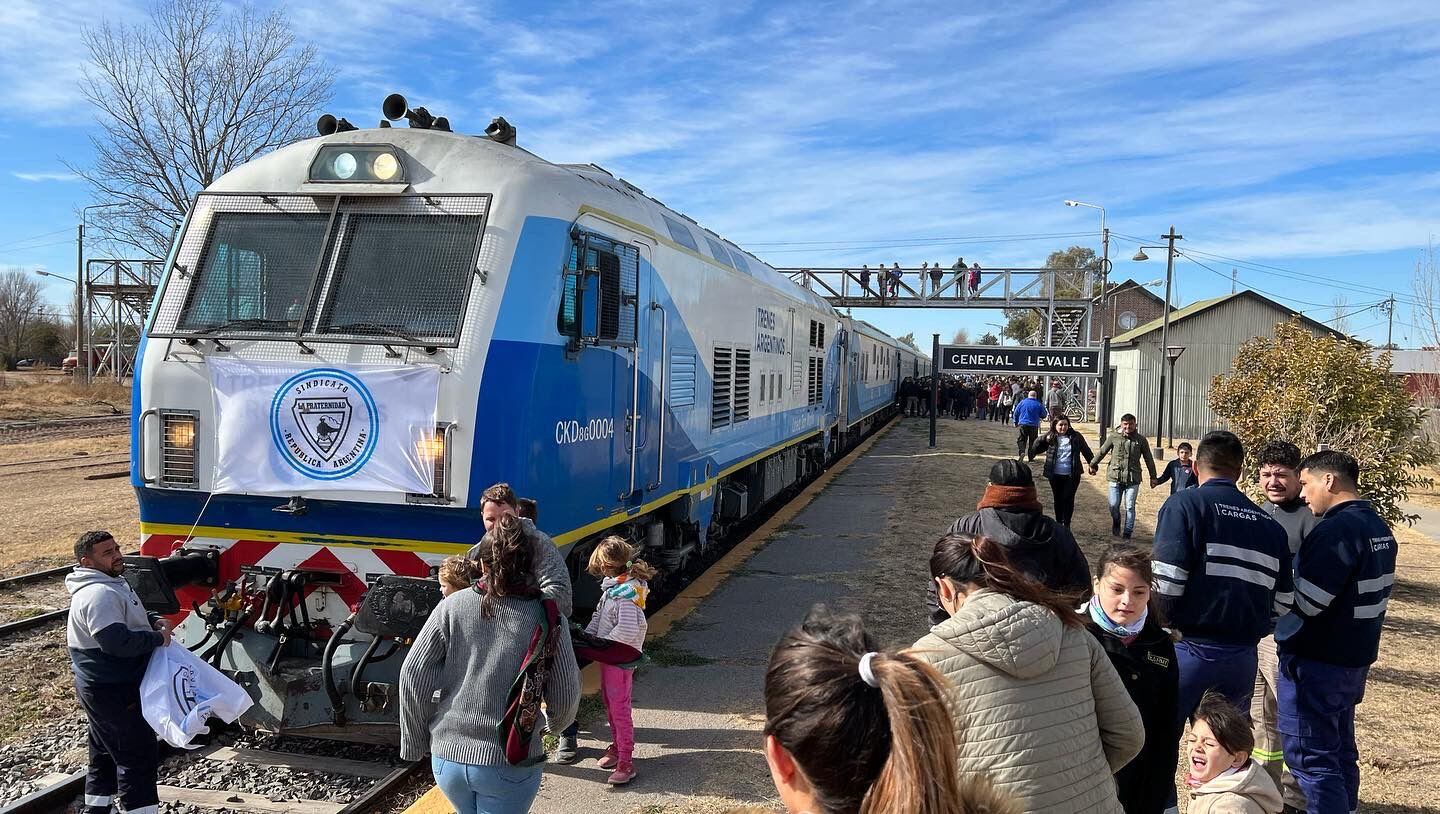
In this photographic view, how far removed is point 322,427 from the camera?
5395 mm

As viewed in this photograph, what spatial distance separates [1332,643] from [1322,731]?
0.41 m

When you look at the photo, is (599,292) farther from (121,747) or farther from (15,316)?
(15,316)

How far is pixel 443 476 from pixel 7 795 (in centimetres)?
270

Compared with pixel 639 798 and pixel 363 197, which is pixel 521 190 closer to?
pixel 363 197

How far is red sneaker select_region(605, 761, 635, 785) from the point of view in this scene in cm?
510

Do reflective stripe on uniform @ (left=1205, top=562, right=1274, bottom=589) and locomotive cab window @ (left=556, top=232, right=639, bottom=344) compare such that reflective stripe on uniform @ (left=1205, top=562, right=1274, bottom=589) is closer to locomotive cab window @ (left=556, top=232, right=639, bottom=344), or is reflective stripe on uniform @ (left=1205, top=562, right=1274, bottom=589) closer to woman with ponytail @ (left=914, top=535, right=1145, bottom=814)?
woman with ponytail @ (left=914, top=535, right=1145, bottom=814)

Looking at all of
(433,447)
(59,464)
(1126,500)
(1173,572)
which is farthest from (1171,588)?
(59,464)

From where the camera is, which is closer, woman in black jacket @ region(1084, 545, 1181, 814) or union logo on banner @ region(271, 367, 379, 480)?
woman in black jacket @ region(1084, 545, 1181, 814)

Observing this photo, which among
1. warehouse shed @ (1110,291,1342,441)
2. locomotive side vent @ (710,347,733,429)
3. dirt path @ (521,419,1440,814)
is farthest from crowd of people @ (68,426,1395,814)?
warehouse shed @ (1110,291,1342,441)

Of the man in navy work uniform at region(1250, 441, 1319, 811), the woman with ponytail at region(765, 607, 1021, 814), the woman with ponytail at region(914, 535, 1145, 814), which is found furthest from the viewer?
the man in navy work uniform at region(1250, 441, 1319, 811)

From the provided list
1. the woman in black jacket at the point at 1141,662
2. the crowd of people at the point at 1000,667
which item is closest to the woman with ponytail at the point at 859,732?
the crowd of people at the point at 1000,667

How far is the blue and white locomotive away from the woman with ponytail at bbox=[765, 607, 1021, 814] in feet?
12.0

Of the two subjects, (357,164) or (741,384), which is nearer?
(357,164)

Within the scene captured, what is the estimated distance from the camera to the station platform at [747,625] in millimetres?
5109
